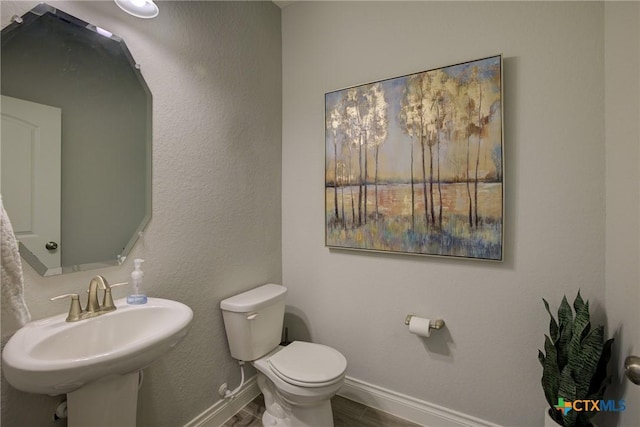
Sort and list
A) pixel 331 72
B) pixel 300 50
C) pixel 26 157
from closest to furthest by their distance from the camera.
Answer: pixel 26 157 < pixel 331 72 < pixel 300 50

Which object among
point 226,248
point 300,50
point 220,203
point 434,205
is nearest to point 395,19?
point 300,50

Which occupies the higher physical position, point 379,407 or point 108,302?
point 108,302

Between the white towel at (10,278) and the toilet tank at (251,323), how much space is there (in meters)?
0.90

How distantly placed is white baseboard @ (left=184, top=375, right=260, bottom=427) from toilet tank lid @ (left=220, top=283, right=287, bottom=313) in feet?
1.93

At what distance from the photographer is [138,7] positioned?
3.92 ft

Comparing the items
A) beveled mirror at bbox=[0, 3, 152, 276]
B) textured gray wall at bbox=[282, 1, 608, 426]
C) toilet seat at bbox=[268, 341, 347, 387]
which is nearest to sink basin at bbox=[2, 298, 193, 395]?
beveled mirror at bbox=[0, 3, 152, 276]

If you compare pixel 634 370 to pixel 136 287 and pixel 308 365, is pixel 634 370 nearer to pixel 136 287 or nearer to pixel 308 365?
pixel 308 365

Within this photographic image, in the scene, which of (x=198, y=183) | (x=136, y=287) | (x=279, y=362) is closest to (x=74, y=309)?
(x=136, y=287)

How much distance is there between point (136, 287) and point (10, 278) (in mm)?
459

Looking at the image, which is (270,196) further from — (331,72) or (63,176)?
(63,176)

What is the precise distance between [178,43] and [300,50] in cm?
90

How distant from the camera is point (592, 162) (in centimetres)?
130

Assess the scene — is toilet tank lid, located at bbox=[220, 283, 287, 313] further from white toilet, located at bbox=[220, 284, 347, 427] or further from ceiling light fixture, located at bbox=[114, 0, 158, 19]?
ceiling light fixture, located at bbox=[114, 0, 158, 19]

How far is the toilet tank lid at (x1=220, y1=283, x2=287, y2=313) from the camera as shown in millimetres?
1628
